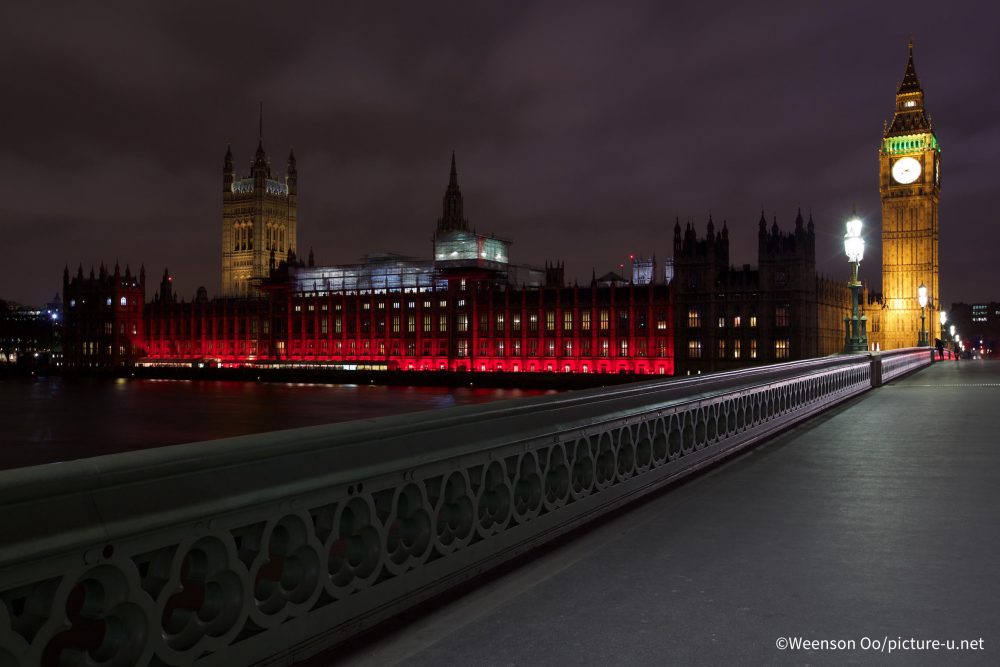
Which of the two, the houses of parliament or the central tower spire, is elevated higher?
the central tower spire

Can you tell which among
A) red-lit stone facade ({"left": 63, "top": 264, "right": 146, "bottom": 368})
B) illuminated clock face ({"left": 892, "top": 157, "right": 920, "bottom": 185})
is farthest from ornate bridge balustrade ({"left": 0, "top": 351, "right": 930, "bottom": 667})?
red-lit stone facade ({"left": 63, "top": 264, "right": 146, "bottom": 368})

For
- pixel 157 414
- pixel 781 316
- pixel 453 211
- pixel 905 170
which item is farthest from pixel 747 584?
pixel 453 211

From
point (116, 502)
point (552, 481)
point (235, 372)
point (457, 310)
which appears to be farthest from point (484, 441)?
point (235, 372)

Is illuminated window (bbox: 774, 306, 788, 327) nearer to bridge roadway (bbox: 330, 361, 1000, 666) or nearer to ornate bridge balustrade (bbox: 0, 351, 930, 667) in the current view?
bridge roadway (bbox: 330, 361, 1000, 666)

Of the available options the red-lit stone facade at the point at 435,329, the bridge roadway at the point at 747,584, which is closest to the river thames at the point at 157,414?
the red-lit stone facade at the point at 435,329

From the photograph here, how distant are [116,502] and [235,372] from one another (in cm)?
11752

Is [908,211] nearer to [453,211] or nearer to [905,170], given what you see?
[905,170]

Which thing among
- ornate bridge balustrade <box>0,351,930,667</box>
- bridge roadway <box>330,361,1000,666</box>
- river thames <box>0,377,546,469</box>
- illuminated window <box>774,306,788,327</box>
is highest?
illuminated window <box>774,306,788,327</box>

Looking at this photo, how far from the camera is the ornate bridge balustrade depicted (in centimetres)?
324

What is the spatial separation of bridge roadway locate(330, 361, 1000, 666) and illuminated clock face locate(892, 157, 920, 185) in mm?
126389

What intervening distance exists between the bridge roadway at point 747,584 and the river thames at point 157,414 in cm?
1714

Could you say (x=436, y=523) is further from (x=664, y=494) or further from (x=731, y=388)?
(x=731, y=388)

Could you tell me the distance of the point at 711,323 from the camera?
8606 cm

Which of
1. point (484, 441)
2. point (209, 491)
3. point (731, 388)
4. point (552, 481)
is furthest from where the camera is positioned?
point (731, 388)
